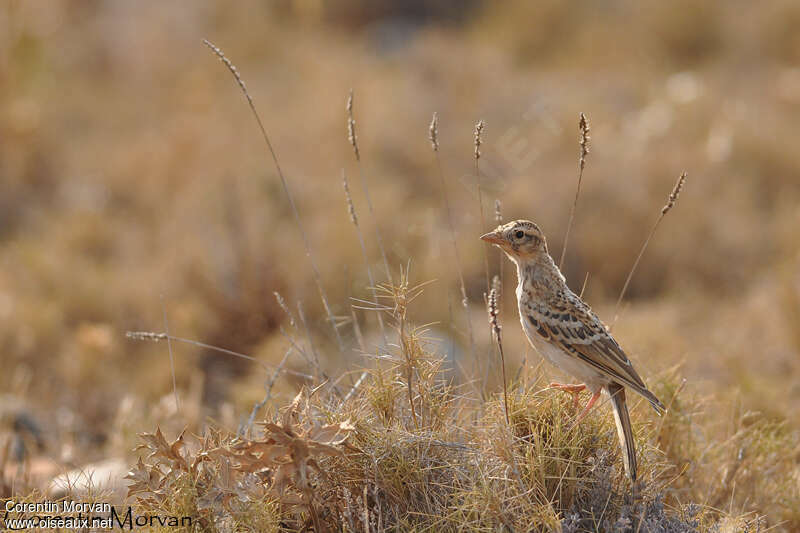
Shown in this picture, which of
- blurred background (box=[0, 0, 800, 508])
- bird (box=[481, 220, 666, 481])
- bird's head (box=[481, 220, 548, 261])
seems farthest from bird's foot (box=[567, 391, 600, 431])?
bird's head (box=[481, 220, 548, 261])

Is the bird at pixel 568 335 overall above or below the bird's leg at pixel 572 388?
above

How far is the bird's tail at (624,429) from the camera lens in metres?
2.67

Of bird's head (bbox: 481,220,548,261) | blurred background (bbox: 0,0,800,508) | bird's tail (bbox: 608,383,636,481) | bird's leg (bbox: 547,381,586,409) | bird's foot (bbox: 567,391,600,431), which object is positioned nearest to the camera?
bird's tail (bbox: 608,383,636,481)

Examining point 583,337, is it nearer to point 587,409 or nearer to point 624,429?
point 587,409

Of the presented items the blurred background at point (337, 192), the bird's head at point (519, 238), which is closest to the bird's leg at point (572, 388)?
the blurred background at point (337, 192)

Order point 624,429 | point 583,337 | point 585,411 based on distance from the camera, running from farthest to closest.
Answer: point 583,337 < point 585,411 < point 624,429

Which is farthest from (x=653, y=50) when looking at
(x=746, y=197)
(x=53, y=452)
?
(x=53, y=452)

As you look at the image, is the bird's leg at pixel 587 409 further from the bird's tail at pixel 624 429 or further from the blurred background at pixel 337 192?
the blurred background at pixel 337 192

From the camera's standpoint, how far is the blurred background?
612cm

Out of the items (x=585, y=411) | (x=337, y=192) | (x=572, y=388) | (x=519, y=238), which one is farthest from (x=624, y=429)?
(x=337, y=192)

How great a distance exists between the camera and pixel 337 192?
27.8 feet

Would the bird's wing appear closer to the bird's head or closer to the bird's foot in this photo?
the bird's foot

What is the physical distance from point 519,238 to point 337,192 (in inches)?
217

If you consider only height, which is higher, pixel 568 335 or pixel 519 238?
pixel 519 238
